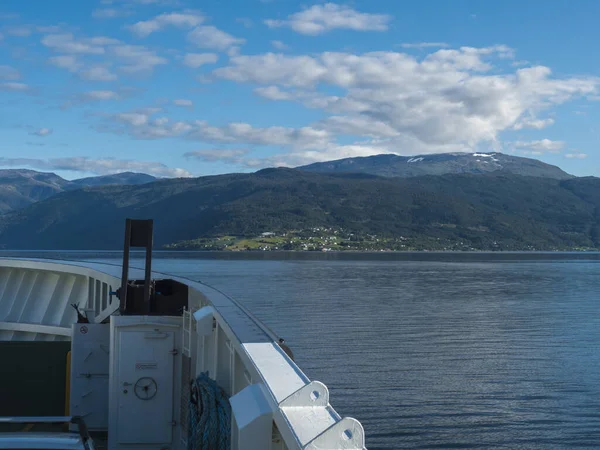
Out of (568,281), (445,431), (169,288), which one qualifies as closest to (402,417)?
(445,431)

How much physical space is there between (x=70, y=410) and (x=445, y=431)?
1224 cm

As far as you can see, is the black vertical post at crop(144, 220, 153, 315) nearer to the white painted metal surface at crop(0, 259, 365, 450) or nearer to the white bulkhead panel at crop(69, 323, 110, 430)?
the white painted metal surface at crop(0, 259, 365, 450)

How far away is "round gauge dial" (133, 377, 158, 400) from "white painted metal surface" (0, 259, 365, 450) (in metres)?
0.22

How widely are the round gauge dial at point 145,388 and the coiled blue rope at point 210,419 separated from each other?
8.13 feet

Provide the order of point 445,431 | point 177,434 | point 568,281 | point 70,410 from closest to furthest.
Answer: point 177,434 < point 70,410 < point 445,431 < point 568,281

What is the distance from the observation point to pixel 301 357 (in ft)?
100

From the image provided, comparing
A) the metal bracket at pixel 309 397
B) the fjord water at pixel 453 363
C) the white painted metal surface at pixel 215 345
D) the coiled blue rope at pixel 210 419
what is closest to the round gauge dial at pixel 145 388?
the white painted metal surface at pixel 215 345

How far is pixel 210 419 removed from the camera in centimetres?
628

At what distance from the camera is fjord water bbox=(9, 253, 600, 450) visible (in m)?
20.5

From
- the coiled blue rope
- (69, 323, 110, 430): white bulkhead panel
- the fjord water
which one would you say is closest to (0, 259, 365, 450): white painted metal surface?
the coiled blue rope

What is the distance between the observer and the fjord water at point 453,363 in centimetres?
2055

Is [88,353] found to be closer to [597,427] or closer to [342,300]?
[597,427]

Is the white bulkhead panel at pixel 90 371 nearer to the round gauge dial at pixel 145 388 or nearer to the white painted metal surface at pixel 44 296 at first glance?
the round gauge dial at pixel 145 388

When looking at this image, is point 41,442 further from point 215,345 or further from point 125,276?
point 125,276
